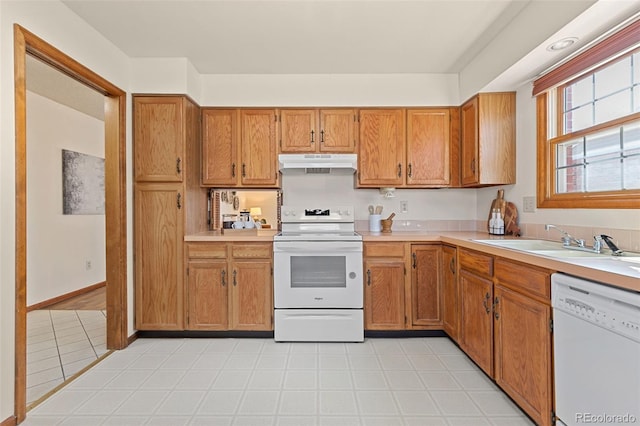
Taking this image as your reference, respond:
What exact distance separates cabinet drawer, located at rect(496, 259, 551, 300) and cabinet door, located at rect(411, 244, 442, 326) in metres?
0.88

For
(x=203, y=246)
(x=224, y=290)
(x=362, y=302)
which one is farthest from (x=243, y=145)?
(x=362, y=302)

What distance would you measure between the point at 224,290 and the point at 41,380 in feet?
4.28

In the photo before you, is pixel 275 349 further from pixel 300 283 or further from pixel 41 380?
pixel 41 380

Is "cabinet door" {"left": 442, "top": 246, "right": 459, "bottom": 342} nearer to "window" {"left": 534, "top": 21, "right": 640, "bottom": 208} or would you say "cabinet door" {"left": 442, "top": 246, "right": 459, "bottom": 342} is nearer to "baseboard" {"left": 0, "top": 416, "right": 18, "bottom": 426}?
"window" {"left": 534, "top": 21, "right": 640, "bottom": 208}

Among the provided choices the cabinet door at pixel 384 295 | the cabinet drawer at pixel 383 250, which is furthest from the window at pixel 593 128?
the cabinet door at pixel 384 295

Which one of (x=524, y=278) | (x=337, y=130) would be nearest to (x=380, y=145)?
(x=337, y=130)

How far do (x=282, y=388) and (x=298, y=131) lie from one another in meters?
2.21

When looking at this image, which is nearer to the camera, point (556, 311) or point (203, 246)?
point (556, 311)

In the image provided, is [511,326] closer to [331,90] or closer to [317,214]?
[317,214]

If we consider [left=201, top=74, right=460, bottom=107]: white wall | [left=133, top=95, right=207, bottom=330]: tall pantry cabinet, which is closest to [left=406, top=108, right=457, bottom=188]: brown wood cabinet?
[left=201, top=74, right=460, bottom=107]: white wall

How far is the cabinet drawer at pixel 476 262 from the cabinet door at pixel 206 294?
76.3 inches

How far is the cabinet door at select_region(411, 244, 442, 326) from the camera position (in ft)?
9.37

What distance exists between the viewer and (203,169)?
319cm

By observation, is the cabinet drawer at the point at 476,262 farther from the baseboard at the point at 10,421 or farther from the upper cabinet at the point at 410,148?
the baseboard at the point at 10,421
